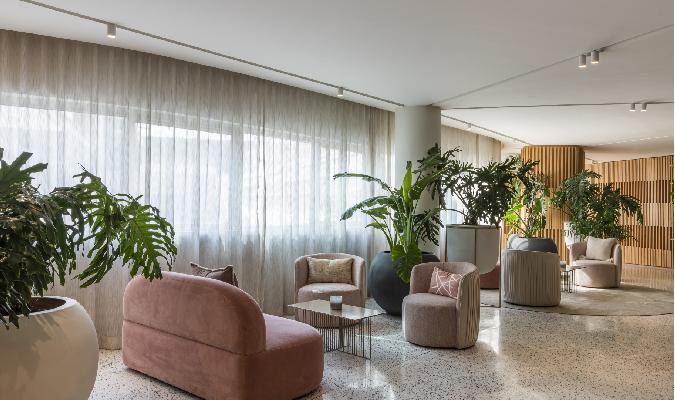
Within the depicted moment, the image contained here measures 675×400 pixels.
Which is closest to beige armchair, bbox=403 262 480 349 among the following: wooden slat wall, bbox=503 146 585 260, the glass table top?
the glass table top

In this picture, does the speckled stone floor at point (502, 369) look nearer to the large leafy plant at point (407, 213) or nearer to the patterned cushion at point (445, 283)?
the patterned cushion at point (445, 283)

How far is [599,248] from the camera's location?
9.63 metres

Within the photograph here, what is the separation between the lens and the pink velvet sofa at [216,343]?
11.5 ft

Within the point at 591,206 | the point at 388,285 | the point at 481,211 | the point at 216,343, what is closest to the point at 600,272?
the point at 591,206

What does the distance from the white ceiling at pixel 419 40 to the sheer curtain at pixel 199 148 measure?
0.95ft

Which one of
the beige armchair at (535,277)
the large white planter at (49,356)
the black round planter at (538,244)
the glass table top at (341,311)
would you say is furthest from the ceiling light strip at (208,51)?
the black round planter at (538,244)

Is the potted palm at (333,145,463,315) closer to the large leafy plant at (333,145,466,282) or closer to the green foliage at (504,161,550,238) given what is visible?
the large leafy plant at (333,145,466,282)

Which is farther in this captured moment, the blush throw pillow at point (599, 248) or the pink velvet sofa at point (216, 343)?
the blush throw pillow at point (599, 248)

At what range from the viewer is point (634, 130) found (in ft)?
31.1

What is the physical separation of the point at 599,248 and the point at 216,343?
27.0ft

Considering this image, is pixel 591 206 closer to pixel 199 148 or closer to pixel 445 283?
pixel 445 283

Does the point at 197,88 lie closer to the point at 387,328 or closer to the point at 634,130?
the point at 387,328

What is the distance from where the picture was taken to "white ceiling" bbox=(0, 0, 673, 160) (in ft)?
13.2

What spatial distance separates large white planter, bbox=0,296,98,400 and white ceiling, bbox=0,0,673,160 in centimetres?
237
